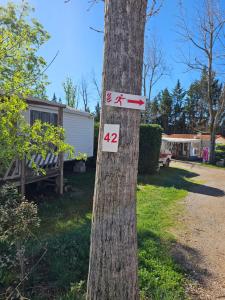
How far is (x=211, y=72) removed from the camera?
90.2 feet

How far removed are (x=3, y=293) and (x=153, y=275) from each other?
1.90 metres

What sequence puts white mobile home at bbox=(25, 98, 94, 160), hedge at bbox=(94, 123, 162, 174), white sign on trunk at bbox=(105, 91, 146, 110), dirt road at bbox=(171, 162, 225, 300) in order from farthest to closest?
1. hedge at bbox=(94, 123, 162, 174)
2. white mobile home at bbox=(25, 98, 94, 160)
3. dirt road at bbox=(171, 162, 225, 300)
4. white sign on trunk at bbox=(105, 91, 146, 110)

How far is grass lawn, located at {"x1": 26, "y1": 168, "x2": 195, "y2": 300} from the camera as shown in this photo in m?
3.52

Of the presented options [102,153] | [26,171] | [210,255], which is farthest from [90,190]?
[102,153]

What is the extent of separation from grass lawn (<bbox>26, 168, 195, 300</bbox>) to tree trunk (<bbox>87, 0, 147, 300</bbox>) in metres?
0.74

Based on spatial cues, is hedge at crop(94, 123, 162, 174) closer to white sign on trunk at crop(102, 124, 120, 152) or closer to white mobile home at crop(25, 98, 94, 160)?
white mobile home at crop(25, 98, 94, 160)

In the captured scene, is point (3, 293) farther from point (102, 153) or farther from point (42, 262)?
point (102, 153)

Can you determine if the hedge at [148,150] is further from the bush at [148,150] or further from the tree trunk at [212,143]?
the tree trunk at [212,143]

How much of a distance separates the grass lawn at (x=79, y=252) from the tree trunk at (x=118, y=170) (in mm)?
737

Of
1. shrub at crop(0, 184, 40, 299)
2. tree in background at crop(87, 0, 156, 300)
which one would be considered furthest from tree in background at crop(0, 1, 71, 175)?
tree in background at crop(87, 0, 156, 300)

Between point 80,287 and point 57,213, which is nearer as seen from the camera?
point 80,287

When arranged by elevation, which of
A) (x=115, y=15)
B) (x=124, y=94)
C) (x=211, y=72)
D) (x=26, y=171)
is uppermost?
(x=211, y=72)

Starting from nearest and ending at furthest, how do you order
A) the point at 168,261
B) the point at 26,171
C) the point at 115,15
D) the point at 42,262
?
the point at 115,15 < the point at 42,262 < the point at 168,261 < the point at 26,171

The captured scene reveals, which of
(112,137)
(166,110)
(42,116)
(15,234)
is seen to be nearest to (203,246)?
(15,234)
